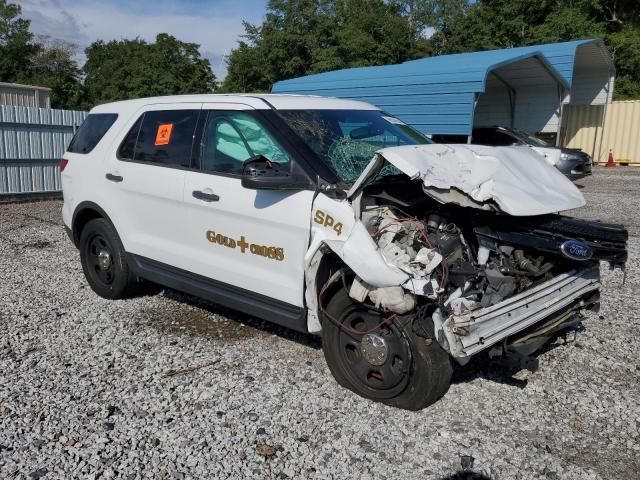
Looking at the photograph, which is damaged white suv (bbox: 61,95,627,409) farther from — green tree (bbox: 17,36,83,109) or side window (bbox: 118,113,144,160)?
green tree (bbox: 17,36,83,109)

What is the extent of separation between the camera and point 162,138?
199 inches

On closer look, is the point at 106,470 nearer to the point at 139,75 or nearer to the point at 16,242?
the point at 16,242

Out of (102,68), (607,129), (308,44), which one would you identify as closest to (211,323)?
(607,129)

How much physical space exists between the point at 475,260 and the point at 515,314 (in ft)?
1.28

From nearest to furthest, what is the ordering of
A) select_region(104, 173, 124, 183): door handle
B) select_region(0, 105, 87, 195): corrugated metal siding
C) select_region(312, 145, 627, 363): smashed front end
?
1. select_region(312, 145, 627, 363): smashed front end
2. select_region(104, 173, 124, 183): door handle
3. select_region(0, 105, 87, 195): corrugated metal siding

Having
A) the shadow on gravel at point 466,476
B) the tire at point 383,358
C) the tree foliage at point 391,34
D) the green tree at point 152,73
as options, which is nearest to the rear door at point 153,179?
the tire at point 383,358

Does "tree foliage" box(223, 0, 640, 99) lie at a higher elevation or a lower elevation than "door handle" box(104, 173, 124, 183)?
higher

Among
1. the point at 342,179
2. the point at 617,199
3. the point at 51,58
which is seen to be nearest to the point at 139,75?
the point at 51,58

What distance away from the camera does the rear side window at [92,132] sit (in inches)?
226

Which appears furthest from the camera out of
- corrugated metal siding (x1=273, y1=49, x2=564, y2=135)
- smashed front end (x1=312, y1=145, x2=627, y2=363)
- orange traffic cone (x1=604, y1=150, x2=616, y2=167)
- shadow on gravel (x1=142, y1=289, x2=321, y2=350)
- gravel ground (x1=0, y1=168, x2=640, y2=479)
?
orange traffic cone (x1=604, y1=150, x2=616, y2=167)

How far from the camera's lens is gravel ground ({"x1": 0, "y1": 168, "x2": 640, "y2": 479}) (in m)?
3.23

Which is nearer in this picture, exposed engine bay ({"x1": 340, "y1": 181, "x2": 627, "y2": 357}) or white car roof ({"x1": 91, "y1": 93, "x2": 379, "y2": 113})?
exposed engine bay ({"x1": 340, "y1": 181, "x2": 627, "y2": 357})

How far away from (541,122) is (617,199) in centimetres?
899

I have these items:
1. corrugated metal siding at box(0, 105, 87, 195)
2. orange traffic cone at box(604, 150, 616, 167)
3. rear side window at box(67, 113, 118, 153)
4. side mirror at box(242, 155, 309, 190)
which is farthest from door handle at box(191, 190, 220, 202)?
orange traffic cone at box(604, 150, 616, 167)
